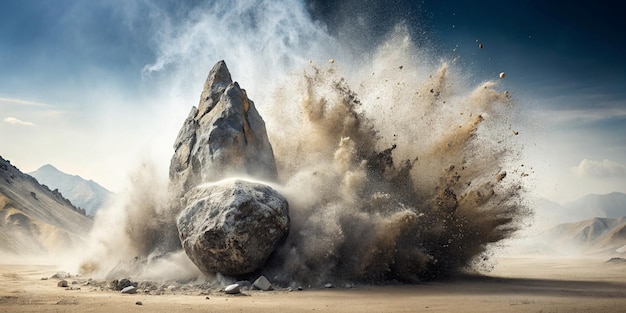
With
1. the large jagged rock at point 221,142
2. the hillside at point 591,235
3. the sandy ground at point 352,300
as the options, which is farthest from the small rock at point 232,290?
the hillside at point 591,235

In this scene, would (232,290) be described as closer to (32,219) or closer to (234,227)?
(234,227)

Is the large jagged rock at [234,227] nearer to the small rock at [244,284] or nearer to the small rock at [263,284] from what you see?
the small rock at [244,284]

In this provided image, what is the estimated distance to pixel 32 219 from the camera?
5956 cm

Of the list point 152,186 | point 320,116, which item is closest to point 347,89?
point 320,116

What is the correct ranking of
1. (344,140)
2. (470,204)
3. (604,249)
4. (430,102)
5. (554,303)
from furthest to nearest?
(604,249), (430,102), (470,204), (344,140), (554,303)

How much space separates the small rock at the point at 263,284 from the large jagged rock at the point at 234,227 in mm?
995

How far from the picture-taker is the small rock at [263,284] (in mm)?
14829

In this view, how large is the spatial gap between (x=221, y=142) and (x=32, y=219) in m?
51.1

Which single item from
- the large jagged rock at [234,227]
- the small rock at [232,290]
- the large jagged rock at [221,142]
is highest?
the large jagged rock at [221,142]

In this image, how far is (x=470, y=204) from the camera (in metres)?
20.5

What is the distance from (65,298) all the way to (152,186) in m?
10.7

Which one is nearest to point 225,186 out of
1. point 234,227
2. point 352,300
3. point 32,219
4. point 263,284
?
point 234,227

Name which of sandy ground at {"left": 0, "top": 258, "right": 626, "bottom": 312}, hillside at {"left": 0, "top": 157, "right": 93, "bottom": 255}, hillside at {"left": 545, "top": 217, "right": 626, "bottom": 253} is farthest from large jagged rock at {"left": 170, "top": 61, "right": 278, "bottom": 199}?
hillside at {"left": 545, "top": 217, "right": 626, "bottom": 253}

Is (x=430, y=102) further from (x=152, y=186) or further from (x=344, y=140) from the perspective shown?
(x=152, y=186)
